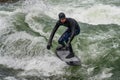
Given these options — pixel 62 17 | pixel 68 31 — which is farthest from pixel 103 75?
pixel 62 17

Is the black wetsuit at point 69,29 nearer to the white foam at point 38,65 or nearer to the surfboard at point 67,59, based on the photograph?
the surfboard at point 67,59

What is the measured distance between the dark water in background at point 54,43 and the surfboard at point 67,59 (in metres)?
0.19

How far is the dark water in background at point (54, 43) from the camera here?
12.7 m

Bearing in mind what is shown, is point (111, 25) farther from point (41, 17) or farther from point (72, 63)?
point (72, 63)

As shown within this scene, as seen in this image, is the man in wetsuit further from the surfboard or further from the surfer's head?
the surfboard

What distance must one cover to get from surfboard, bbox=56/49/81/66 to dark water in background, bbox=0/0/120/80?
0.19m

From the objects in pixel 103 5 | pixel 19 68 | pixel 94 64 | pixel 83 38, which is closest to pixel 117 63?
pixel 94 64

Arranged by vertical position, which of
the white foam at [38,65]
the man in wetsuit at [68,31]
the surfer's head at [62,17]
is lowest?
the white foam at [38,65]

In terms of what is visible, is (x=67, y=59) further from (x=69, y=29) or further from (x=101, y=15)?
(x=101, y=15)

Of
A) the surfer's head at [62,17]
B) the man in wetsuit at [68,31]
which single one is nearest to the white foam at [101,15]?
the man in wetsuit at [68,31]

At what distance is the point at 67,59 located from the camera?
43.1 ft

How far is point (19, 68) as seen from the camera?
13.3 meters

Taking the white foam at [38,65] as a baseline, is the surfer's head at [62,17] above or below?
above

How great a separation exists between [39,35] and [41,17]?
2.89 metres
